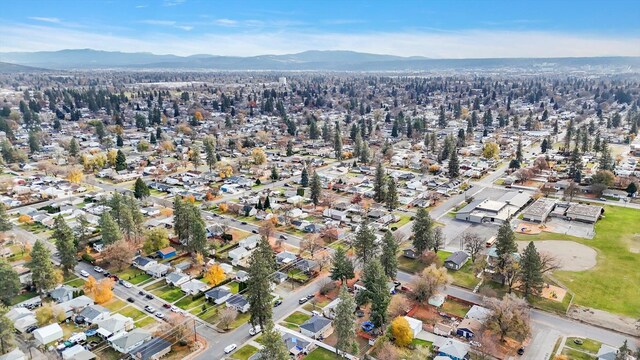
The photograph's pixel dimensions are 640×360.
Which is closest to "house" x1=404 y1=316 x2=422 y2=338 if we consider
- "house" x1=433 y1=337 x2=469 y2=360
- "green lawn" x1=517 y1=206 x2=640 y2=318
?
"house" x1=433 y1=337 x2=469 y2=360

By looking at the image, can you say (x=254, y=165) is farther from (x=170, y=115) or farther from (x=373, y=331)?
(x=170, y=115)

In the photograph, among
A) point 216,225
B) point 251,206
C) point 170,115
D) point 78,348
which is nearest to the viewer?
point 78,348

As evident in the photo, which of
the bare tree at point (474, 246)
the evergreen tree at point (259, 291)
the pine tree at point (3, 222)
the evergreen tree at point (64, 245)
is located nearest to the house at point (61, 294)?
the evergreen tree at point (64, 245)

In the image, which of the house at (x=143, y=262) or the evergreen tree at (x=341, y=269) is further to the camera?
the house at (x=143, y=262)

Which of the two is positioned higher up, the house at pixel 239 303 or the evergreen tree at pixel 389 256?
the evergreen tree at pixel 389 256

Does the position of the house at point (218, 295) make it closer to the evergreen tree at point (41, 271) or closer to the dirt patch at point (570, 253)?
the evergreen tree at point (41, 271)

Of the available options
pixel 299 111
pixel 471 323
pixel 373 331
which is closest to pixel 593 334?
pixel 471 323
